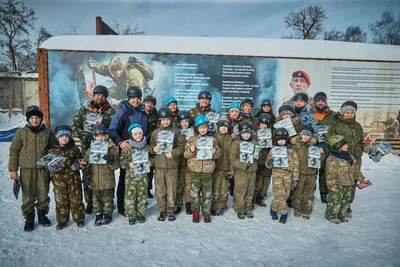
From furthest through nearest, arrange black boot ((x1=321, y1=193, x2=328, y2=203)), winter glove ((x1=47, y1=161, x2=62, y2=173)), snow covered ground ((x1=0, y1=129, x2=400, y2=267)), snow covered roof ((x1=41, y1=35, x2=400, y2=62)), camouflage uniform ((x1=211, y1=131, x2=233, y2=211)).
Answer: snow covered roof ((x1=41, y1=35, x2=400, y2=62))
black boot ((x1=321, y1=193, x2=328, y2=203))
camouflage uniform ((x1=211, y1=131, x2=233, y2=211))
winter glove ((x1=47, y1=161, x2=62, y2=173))
snow covered ground ((x1=0, y1=129, x2=400, y2=267))

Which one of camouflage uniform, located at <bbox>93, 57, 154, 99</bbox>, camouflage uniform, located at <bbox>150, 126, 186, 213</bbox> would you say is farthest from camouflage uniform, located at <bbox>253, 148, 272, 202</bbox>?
camouflage uniform, located at <bbox>93, 57, 154, 99</bbox>

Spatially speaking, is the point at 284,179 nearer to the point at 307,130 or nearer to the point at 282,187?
the point at 282,187

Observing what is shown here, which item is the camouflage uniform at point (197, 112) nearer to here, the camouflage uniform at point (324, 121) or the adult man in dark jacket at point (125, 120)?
the adult man in dark jacket at point (125, 120)

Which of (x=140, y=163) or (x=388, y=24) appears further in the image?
(x=388, y=24)

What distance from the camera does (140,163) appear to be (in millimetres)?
3785

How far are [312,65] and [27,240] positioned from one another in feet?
28.6

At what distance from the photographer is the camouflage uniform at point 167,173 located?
156 inches

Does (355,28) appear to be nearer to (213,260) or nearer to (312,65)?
(312,65)

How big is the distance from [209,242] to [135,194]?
1471 millimetres

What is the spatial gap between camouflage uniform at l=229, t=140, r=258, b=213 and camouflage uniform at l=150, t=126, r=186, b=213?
0.95 metres

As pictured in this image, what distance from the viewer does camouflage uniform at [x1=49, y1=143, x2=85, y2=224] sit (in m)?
3.60

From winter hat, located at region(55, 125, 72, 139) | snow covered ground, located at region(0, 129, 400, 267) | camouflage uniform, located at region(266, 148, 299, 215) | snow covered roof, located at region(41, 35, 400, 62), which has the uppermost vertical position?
snow covered roof, located at region(41, 35, 400, 62)

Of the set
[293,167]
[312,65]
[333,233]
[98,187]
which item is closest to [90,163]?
[98,187]

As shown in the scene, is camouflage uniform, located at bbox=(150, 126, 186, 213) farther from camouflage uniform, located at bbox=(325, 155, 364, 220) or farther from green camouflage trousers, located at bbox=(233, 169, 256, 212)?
camouflage uniform, located at bbox=(325, 155, 364, 220)
